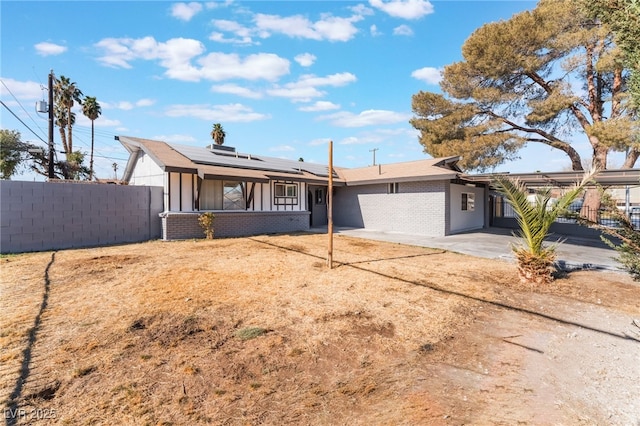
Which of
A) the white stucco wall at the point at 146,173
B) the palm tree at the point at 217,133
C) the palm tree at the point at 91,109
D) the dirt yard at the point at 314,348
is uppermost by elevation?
the palm tree at the point at 91,109

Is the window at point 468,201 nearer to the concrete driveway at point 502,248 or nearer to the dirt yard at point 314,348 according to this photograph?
the concrete driveway at point 502,248

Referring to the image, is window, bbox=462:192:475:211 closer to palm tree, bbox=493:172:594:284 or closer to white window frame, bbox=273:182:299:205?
palm tree, bbox=493:172:594:284

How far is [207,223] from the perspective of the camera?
509 inches

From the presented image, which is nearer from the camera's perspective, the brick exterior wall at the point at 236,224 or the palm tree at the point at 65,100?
the brick exterior wall at the point at 236,224

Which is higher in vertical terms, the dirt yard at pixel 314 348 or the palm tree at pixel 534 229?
the palm tree at pixel 534 229

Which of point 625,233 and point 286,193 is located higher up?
point 286,193

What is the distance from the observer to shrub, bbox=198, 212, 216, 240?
12.9 m

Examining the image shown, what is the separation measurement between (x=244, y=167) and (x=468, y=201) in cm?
1249

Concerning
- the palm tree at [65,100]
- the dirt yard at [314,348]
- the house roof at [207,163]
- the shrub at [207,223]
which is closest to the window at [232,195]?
the house roof at [207,163]

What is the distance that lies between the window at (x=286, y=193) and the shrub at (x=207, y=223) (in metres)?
4.21

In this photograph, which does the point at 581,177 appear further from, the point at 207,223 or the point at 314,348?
the point at 207,223

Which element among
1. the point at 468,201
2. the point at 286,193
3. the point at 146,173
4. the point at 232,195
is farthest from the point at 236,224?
the point at 468,201

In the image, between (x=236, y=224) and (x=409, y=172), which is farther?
(x=409, y=172)

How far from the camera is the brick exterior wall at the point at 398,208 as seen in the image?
46.1 ft
